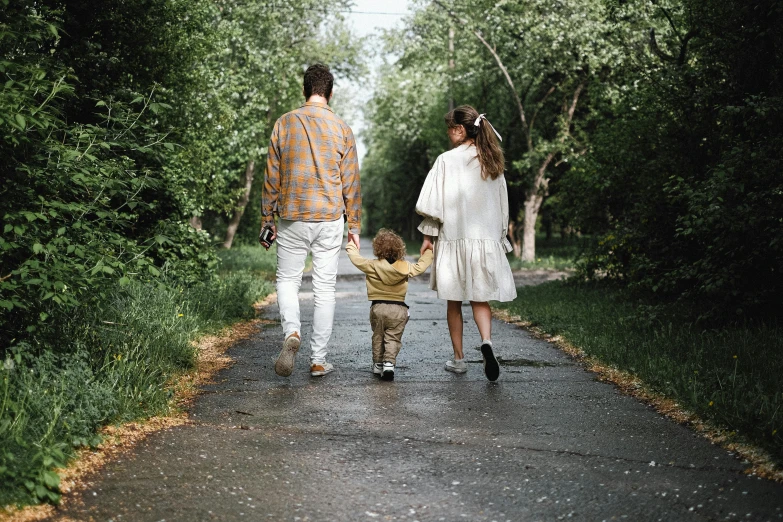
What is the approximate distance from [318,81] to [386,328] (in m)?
1.98

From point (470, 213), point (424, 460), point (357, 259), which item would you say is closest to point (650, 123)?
point (470, 213)

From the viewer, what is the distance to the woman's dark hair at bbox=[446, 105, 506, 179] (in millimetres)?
6664

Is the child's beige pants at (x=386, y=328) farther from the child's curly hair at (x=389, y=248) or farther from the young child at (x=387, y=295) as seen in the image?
the child's curly hair at (x=389, y=248)

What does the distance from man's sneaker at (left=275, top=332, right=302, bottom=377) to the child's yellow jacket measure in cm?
70

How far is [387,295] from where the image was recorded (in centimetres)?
661

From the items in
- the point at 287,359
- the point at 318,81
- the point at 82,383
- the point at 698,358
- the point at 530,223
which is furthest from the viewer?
the point at 530,223

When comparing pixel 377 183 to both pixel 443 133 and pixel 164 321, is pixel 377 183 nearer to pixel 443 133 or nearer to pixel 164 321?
pixel 443 133

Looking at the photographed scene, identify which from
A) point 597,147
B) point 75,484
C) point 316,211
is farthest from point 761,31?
point 75,484

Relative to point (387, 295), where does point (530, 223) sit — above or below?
above

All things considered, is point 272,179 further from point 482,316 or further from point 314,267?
point 482,316

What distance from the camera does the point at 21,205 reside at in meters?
4.75

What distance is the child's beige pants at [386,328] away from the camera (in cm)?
651

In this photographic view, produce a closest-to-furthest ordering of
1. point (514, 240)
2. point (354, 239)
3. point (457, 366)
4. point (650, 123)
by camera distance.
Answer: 1. point (354, 239)
2. point (457, 366)
3. point (650, 123)
4. point (514, 240)

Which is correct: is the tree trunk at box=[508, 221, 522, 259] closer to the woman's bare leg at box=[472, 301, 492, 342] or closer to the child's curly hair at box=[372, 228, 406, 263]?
the woman's bare leg at box=[472, 301, 492, 342]
